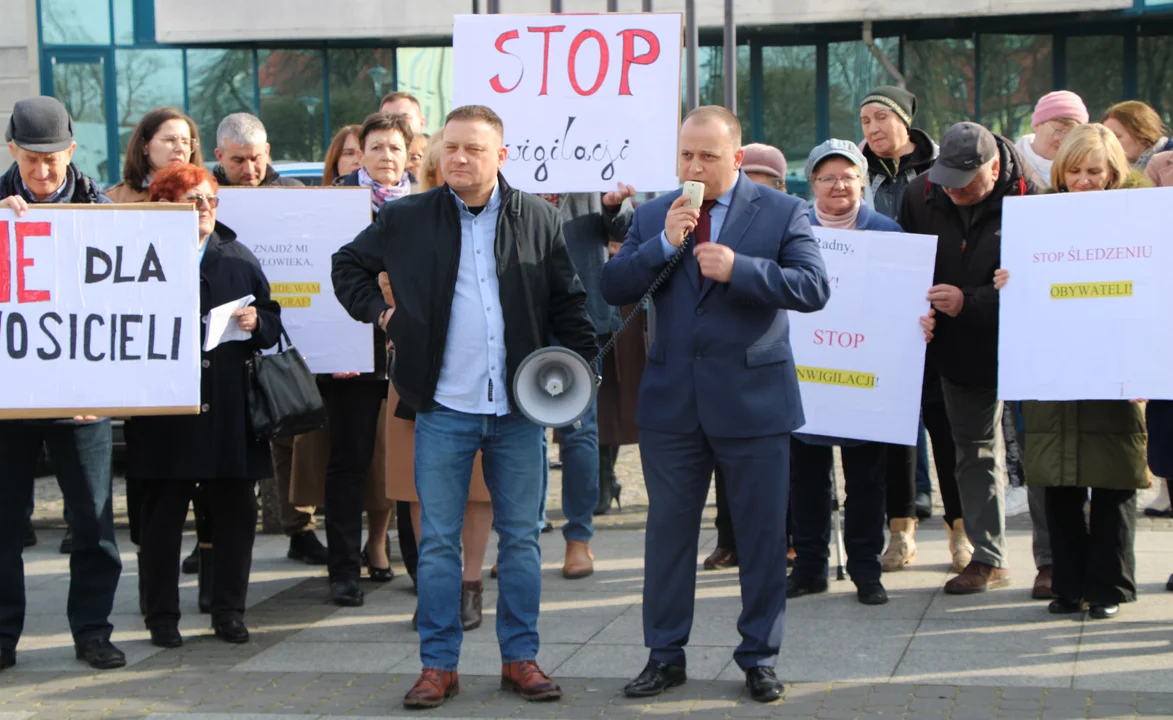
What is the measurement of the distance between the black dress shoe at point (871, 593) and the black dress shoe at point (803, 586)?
252 millimetres

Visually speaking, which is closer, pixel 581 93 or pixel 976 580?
pixel 976 580

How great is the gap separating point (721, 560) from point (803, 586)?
0.68 metres

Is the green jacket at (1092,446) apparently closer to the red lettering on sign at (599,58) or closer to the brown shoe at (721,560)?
the brown shoe at (721,560)

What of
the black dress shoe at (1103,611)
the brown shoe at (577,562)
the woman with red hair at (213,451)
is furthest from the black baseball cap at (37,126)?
the black dress shoe at (1103,611)

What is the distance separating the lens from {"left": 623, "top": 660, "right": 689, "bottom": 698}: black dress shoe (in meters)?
5.46

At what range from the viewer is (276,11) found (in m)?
21.3

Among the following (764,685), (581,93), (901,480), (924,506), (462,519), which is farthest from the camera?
(924,506)

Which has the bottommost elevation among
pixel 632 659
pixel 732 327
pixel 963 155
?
pixel 632 659

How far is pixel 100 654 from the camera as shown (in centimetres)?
613

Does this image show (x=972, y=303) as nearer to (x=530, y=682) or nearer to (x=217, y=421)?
(x=530, y=682)

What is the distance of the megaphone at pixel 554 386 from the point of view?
17.6ft

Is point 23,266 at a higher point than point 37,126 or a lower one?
lower

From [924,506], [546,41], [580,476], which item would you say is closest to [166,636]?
[580,476]

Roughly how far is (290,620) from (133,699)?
50.1 inches
